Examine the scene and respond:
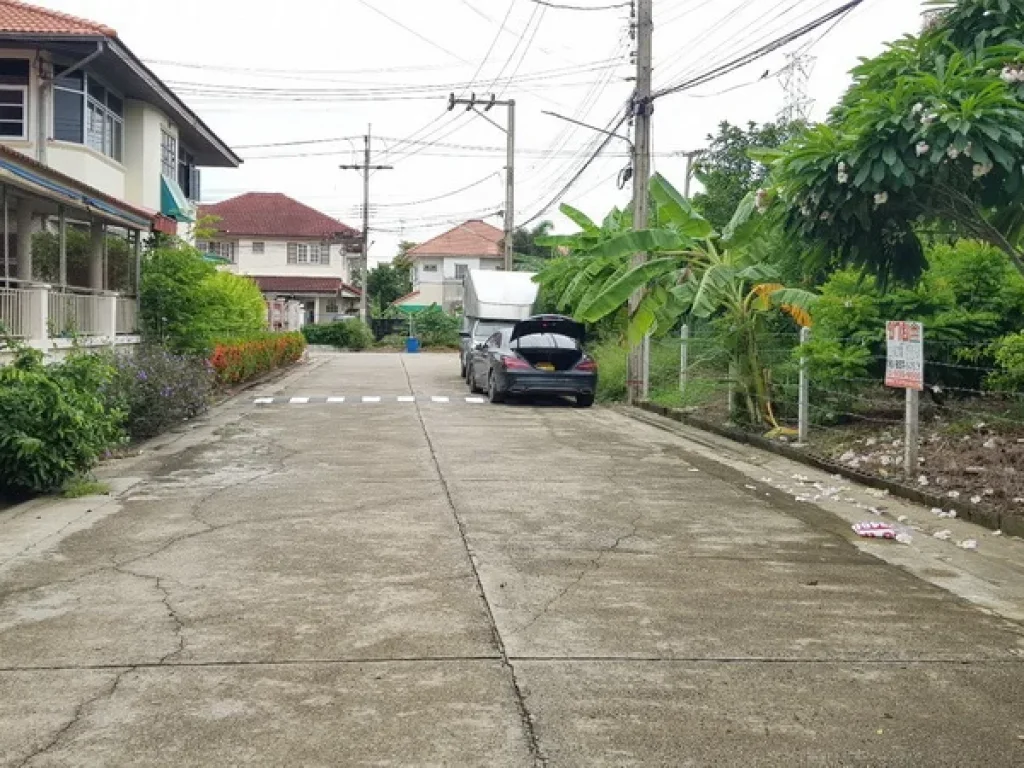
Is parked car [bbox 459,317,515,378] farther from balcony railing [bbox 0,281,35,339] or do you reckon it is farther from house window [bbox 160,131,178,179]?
balcony railing [bbox 0,281,35,339]

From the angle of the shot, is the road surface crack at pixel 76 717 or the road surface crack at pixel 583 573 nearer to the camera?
the road surface crack at pixel 76 717

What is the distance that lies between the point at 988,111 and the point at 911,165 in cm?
55

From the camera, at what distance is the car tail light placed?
2041 cm

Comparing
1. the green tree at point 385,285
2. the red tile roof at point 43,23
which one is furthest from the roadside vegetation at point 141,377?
the green tree at point 385,285

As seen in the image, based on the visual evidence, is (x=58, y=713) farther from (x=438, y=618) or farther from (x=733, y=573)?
(x=733, y=573)

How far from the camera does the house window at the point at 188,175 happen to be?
3019 cm

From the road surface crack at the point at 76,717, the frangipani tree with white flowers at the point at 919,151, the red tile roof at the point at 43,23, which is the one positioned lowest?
the road surface crack at the point at 76,717

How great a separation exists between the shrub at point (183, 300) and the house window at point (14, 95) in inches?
140

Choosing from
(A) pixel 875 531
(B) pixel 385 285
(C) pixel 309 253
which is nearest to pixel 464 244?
(B) pixel 385 285

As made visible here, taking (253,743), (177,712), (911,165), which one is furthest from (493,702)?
(911,165)

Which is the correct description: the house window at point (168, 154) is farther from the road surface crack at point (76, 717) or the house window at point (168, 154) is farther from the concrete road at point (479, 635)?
the road surface crack at point (76, 717)

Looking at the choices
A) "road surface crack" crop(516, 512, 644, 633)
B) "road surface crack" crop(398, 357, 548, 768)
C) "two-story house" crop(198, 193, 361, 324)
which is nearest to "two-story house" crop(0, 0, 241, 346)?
"road surface crack" crop(398, 357, 548, 768)

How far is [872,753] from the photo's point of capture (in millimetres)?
4039

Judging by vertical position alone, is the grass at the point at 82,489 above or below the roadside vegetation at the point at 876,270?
below
